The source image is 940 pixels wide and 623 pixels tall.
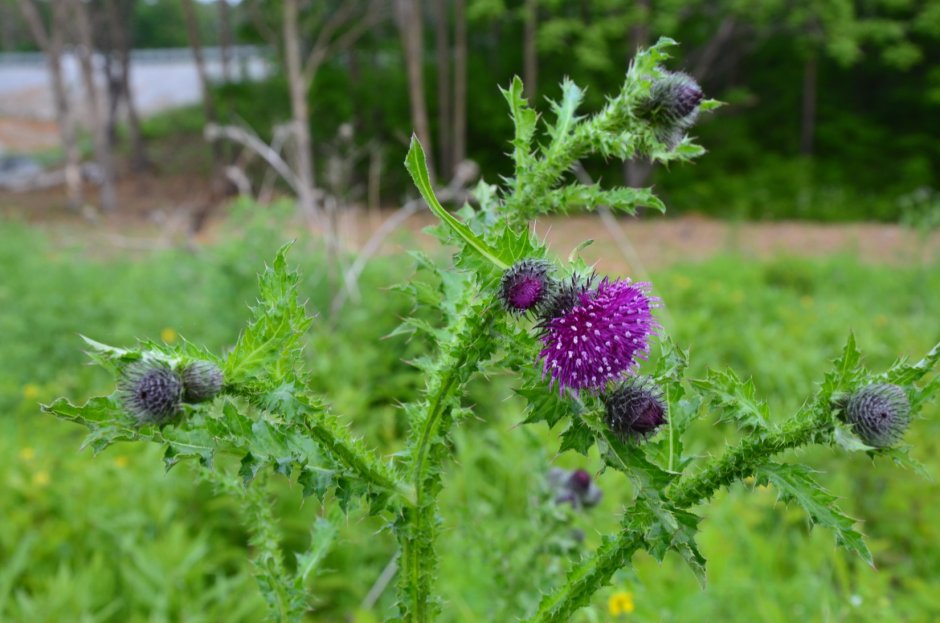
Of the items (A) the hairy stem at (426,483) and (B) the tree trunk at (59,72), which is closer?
(A) the hairy stem at (426,483)

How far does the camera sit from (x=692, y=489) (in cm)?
104

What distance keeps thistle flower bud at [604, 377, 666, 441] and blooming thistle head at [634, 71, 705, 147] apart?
16.0 inches

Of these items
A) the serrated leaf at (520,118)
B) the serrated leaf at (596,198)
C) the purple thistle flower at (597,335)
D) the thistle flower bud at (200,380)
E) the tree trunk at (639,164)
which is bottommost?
the tree trunk at (639,164)

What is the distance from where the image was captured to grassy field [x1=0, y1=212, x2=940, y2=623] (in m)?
2.75

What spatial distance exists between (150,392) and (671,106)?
2.72 ft

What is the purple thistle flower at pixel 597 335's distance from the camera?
0.95 meters

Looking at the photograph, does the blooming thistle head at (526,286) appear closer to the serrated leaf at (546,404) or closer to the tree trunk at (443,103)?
the serrated leaf at (546,404)

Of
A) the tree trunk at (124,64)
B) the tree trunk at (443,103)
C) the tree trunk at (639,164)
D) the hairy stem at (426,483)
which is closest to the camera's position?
the hairy stem at (426,483)

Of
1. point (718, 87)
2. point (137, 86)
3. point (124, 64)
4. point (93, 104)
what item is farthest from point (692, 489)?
point (137, 86)

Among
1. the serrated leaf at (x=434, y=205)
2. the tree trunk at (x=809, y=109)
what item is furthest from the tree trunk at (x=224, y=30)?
the serrated leaf at (x=434, y=205)

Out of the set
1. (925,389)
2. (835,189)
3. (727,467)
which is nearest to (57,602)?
(727,467)

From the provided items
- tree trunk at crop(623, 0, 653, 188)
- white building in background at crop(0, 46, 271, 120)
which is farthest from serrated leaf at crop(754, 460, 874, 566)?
white building in background at crop(0, 46, 271, 120)

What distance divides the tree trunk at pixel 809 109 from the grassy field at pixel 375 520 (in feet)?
53.0

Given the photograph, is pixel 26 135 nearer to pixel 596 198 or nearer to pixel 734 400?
pixel 596 198
